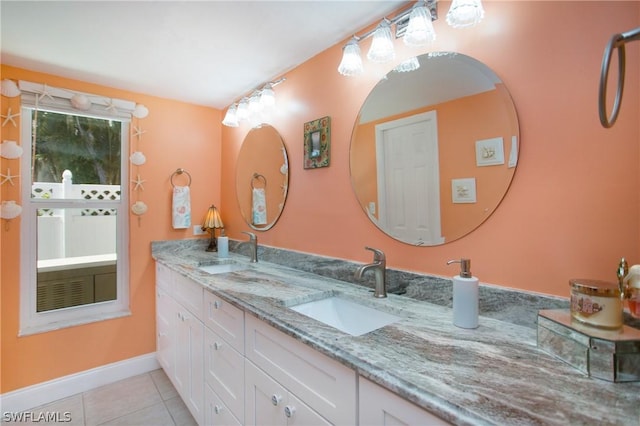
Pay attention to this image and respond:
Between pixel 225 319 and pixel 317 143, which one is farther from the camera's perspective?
pixel 317 143

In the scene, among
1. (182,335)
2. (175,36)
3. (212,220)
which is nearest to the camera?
(175,36)

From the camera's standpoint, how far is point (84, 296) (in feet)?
7.61

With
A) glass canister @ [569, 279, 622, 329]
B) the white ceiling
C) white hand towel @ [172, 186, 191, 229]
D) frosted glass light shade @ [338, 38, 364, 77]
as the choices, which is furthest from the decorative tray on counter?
white hand towel @ [172, 186, 191, 229]

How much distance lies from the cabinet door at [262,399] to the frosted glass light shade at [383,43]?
142cm

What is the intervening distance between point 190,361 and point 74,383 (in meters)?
1.12

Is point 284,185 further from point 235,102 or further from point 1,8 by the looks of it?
point 1,8

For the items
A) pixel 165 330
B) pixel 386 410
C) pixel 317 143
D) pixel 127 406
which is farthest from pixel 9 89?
pixel 386 410

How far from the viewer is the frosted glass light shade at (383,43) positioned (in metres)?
1.34

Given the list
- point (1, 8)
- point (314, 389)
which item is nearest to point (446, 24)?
point (314, 389)

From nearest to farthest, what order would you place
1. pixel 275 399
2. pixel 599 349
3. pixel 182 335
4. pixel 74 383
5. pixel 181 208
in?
pixel 599 349, pixel 275 399, pixel 182 335, pixel 74 383, pixel 181 208

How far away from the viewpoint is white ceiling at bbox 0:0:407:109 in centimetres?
141

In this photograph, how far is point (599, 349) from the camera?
2.24 feet

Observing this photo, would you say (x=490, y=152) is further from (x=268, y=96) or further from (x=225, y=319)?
(x=268, y=96)

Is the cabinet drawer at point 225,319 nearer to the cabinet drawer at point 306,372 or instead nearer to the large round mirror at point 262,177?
the cabinet drawer at point 306,372
